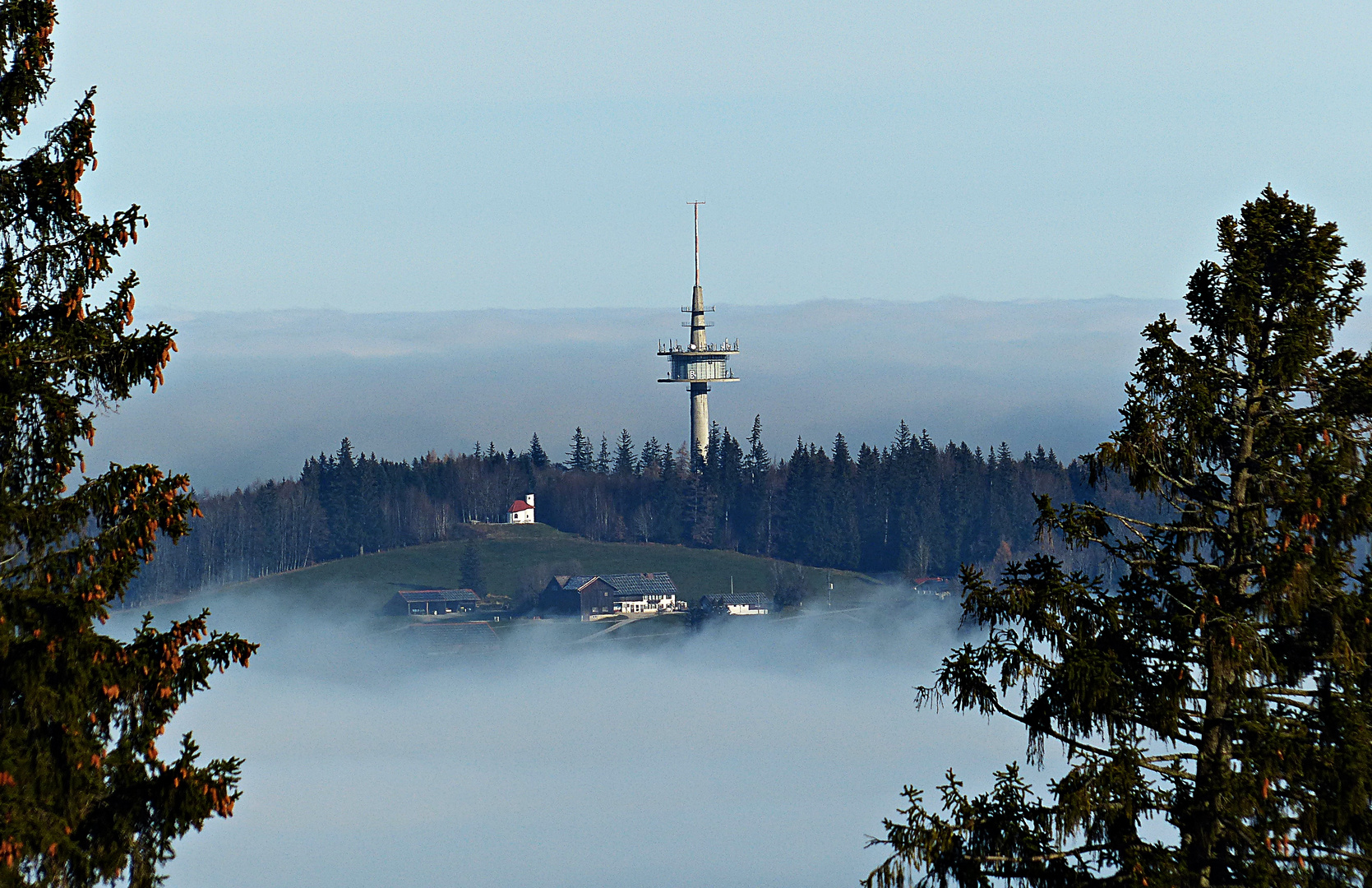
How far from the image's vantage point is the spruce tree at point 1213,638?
53.9 feet

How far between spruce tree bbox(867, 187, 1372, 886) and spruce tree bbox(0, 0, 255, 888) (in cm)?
721

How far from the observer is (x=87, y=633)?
54.0 ft

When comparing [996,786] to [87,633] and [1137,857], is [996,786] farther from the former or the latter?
[87,633]

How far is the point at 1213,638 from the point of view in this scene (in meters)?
16.6

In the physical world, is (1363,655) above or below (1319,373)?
below

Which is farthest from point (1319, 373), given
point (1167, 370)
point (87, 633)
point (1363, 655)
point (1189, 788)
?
point (87, 633)

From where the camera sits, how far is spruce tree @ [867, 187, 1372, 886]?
53.9 feet

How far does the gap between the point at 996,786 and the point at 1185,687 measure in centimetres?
210

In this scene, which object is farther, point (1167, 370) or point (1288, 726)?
point (1167, 370)

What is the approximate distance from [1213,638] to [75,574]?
1096 cm

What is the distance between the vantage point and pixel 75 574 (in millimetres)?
16953

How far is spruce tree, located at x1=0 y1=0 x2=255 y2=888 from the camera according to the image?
16.3m

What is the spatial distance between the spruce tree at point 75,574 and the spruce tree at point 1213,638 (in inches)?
284

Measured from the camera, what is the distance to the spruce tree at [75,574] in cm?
1631
